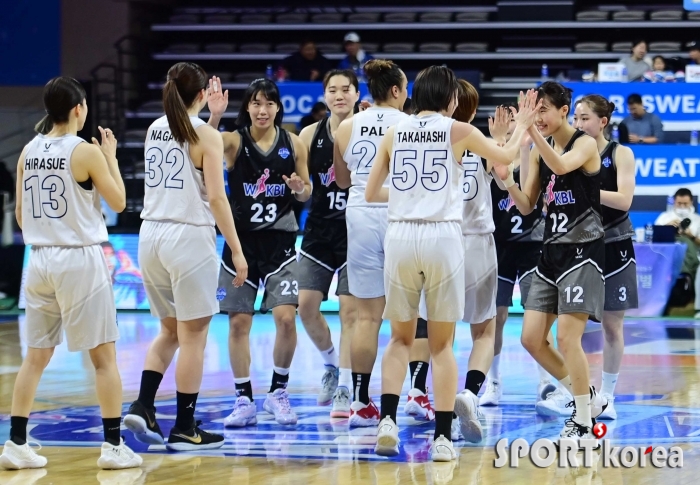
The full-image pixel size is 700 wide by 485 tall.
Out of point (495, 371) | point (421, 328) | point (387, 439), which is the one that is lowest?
point (387, 439)

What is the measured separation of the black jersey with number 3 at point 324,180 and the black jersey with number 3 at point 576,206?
1640mm

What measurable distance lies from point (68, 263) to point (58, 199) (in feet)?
1.07

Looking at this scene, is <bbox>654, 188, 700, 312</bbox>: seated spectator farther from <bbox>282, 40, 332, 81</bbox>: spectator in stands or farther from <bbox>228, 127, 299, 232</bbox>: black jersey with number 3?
<bbox>228, 127, 299, 232</bbox>: black jersey with number 3

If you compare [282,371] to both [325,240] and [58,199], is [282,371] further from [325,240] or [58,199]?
[58,199]

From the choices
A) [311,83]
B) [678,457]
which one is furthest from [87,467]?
[311,83]

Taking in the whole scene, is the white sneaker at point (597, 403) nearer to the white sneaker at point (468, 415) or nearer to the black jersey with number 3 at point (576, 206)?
the white sneaker at point (468, 415)

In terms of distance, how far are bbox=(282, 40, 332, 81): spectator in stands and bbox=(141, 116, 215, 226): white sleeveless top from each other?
11743 mm

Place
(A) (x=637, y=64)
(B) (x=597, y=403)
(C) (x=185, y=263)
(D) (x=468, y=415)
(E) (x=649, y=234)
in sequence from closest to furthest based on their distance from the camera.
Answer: (C) (x=185, y=263) → (D) (x=468, y=415) → (B) (x=597, y=403) → (E) (x=649, y=234) → (A) (x=637, y=64)

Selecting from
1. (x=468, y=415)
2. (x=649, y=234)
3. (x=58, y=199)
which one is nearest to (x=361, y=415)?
(x=468, y=415)

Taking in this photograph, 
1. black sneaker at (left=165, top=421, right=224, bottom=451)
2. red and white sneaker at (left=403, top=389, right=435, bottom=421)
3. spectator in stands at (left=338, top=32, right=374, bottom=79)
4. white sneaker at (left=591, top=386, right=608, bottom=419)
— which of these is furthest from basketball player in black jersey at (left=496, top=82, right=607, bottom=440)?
spectator in stands at (left=338, top=32, right=374, bottom=79)

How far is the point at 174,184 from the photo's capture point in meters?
5.74

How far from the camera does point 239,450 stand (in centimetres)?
578

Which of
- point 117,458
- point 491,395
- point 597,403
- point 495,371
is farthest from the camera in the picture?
point 495,371

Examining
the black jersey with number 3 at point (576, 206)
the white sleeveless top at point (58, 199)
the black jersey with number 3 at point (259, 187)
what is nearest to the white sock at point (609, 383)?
the black jersey with number 3 at point (576, 206)
